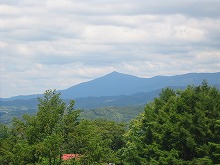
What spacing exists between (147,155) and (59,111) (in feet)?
48.9

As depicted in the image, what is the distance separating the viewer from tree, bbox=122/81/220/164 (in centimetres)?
4094

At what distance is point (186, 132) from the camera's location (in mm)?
41812

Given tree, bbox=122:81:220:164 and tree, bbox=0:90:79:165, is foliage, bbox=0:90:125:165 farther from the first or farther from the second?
tree, bbox=122:81:220:164

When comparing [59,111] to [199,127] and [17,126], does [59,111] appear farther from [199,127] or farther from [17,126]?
[199,127]

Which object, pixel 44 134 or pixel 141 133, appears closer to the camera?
pixel 44 134

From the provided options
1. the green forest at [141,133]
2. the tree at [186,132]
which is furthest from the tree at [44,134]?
the tree at [186,132]

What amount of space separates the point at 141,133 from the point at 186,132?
15.2 metres

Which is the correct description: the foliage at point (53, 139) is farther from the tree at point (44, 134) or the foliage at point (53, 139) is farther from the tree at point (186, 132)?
the tree at point (186, 132)

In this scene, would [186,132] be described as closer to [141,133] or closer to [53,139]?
[141,133]

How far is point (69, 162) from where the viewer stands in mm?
32844

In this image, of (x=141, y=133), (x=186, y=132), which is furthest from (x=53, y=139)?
(x=141, y=133)

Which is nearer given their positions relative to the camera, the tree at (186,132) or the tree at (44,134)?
the tree at (44,134)

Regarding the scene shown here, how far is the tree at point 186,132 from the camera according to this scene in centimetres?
4094

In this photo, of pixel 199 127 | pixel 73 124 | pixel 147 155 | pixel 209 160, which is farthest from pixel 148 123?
pixel 73 124
